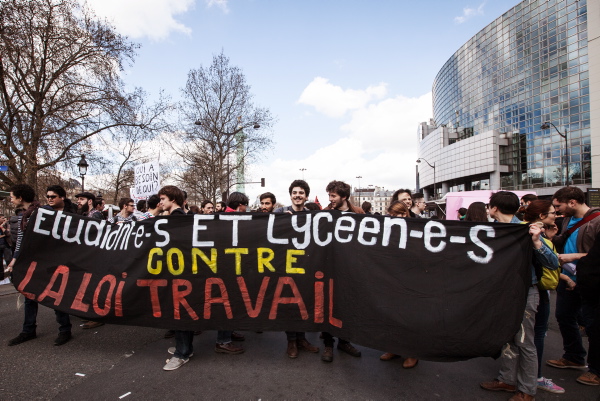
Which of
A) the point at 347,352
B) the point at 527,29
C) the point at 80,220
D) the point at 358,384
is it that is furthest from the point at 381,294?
the point at 527,29

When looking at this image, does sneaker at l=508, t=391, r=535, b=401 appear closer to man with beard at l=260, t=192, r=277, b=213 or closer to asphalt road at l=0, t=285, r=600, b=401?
asphalt road at l=0, t=285, r=600, b=401

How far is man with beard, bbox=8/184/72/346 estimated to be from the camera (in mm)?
3875

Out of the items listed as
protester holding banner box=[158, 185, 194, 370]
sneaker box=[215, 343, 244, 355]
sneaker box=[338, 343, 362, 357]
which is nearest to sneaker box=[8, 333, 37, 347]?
protester holding banner box=[158, 185, 194, 370]

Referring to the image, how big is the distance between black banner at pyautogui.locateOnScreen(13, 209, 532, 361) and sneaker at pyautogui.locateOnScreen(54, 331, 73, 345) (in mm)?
517

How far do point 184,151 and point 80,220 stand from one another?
70.1 ft

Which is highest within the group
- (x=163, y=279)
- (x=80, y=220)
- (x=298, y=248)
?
(x=80, y=220)

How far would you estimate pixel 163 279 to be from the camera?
342cm

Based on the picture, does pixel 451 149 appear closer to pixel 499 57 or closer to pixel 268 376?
pixel 499 57

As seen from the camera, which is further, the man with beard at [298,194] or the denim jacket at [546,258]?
the man with beard at [298,194]

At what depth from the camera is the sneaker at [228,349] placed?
3.57 meters

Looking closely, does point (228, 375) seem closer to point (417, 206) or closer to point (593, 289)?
point (593, 289)

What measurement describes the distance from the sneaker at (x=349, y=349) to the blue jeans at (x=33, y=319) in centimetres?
328

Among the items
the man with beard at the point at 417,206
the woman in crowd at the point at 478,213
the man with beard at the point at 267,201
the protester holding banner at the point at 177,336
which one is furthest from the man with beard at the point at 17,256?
the woman in crowd at the point at 478,213

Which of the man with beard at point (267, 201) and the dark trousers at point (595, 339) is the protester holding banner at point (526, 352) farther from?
the man with beard at point (267, 201)
